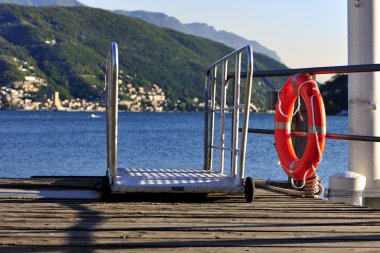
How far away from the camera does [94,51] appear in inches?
4439

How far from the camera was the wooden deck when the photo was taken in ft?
9.23

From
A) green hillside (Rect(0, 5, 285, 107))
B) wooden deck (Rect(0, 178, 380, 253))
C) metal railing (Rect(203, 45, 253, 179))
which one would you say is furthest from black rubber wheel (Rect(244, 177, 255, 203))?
green hillside (Rect(0, 5, 285, 107))

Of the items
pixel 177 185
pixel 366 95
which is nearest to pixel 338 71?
pixel 366 95

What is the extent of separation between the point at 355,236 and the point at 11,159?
2809 cm

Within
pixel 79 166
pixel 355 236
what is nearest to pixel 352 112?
pixel 355 236

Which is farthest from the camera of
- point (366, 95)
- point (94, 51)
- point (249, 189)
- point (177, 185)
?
point (94, 51)

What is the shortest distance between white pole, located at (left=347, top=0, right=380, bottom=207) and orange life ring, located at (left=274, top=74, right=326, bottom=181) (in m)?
0.55

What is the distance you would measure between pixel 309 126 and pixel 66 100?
10124cm

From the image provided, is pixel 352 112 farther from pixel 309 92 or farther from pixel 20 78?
pixel 20 78

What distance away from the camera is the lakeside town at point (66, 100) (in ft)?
331

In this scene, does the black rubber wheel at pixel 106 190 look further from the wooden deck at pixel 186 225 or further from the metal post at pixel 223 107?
the metal post at pixel 223 107

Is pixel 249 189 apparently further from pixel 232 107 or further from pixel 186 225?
pixel 186 225

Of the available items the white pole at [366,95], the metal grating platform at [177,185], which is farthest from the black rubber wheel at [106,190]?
the white pole at [366,95]

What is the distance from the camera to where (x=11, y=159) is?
30.2m
